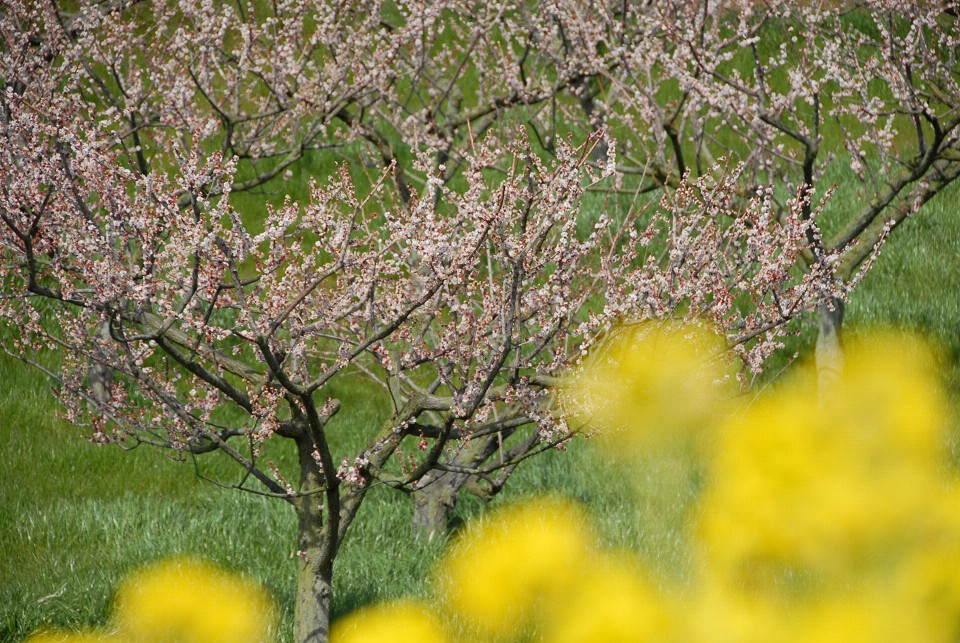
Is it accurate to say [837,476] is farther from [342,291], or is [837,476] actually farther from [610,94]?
[610,94]

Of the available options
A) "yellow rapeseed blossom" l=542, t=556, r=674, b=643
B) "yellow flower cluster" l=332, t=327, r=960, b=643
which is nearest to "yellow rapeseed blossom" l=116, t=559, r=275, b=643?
"yellow flower cluster" l=332, t=327, r=960, b=643

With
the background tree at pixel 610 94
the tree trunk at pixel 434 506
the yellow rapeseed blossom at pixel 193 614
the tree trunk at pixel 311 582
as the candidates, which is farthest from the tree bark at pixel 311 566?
the yellow rapeseed blossom at pixel 193 614

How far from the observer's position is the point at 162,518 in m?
5.56

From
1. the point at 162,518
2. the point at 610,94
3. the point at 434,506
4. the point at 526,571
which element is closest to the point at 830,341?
the point at 610,94

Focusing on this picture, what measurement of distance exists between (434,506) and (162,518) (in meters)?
1.58

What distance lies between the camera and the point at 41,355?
25.7 feet

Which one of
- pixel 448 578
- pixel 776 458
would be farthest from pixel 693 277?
pixel 776 458

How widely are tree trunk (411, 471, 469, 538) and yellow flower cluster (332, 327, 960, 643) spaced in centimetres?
440

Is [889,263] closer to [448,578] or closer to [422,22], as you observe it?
[422,22]

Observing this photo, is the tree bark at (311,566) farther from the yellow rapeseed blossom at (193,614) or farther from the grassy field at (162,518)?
the yellow rapeseed blossom at (193,614)

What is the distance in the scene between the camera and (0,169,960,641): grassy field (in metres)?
4.49

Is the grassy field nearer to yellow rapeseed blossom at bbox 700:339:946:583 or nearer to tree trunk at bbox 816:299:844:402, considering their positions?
tree trunk at bbox 816:299:844:402

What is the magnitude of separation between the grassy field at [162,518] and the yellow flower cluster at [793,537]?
2975 mm

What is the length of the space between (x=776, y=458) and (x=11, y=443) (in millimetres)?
6610
